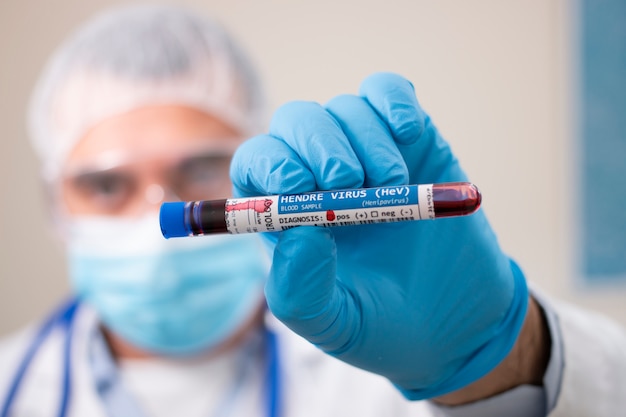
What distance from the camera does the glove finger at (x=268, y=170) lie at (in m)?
0.56

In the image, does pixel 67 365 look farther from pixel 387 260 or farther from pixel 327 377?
pixel 387 260

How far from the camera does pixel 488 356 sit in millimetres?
682

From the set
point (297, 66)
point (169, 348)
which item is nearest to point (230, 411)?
point (169, 348)

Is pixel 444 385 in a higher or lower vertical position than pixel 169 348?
higher

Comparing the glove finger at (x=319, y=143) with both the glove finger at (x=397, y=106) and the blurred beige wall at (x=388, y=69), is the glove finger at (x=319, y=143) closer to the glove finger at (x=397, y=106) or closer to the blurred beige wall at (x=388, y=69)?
the glove finger at (x=397, y=106)

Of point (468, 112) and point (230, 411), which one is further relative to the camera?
point (468, 112)

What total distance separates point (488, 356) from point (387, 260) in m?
0.18

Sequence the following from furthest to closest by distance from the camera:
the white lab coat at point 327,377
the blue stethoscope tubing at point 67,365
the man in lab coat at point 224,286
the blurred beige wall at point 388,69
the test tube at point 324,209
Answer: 1. the blurred beige wall at point 388,69
2. the blue stethoscope tubing at point 67,365
3. the white lab coat at point 327,377
4. the man in lab coat at point 224,286
5. the test tube at point 324,209

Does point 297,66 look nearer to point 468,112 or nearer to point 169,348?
point 468,112

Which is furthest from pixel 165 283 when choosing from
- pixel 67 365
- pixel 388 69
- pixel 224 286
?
pixel 388 69

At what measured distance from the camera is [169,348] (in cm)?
110

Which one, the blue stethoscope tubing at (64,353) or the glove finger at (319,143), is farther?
the blue stethoscope tubing at (64,353)

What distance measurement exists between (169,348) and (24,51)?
107 centimetres

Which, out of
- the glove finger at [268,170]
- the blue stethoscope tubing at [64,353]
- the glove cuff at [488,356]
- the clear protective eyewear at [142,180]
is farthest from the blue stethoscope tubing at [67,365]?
the glove finger at [268,170]
